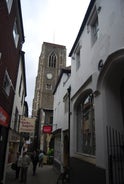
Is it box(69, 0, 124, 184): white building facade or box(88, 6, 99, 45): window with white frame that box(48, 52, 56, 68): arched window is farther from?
box(88, 6, 99, 45): window with white frame

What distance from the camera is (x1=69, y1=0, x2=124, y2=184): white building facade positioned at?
17.0 feet

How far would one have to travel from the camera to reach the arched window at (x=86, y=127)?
712 cm

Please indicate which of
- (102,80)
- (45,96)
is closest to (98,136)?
(102,80)

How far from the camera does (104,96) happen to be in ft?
19.6

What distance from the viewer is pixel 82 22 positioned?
29.1 feet

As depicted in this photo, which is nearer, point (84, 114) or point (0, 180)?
point (84, 114)

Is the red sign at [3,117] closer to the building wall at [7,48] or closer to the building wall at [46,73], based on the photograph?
the building wall at [7,48]

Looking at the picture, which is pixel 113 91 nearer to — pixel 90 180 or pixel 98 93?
pixel 98 93

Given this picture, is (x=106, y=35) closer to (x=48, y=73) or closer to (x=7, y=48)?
(x=7, y=48)

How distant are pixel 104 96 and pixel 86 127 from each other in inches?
103

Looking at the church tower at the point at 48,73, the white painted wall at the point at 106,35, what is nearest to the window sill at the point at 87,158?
the white painted wall at the point at 106,35

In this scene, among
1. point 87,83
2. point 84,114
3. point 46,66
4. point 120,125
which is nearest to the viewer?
point 120,125

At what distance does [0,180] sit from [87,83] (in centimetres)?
731

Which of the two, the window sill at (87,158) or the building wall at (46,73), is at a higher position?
the building wall at (46,73)
